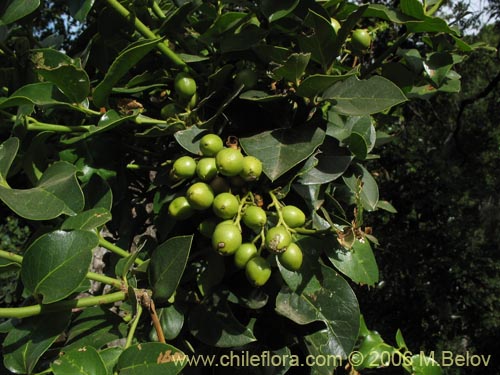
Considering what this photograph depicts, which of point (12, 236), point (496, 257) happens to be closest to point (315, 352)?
point (496, 257)

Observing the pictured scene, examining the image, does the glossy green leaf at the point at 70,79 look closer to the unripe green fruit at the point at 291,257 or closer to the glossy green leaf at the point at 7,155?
the glossy green leaf at the point at 7,155

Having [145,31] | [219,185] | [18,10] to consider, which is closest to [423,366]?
[219,185]

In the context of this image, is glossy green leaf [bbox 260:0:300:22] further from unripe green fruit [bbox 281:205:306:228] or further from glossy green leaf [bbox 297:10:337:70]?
unripe green fruit [bbox 281:205:306:228]

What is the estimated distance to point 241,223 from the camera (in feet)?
2.71

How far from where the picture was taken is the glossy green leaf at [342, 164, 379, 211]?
0.90 metres

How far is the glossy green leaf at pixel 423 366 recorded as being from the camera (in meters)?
1.30

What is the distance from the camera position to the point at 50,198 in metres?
0.73

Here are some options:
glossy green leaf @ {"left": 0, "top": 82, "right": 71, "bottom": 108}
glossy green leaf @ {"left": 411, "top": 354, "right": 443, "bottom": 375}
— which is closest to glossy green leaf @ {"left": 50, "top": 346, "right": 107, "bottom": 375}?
glossy green leaf @ {"left": 0, "top": 82, "right": 71, "bottom": 108}

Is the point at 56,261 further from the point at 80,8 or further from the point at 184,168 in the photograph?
the point at 80,8

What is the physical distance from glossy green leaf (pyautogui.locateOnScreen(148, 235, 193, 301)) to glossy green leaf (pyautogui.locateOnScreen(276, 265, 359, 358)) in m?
0.18

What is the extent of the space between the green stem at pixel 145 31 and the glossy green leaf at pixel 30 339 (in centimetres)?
45

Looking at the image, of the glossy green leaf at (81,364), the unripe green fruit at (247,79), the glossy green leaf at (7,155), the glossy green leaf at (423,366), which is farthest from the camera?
the glossy green leaf at (423,366)

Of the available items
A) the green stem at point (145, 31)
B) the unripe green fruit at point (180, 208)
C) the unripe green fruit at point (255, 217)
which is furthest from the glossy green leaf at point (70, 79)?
the unripe green fruit at point (255, 217)

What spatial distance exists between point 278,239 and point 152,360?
23 cm
